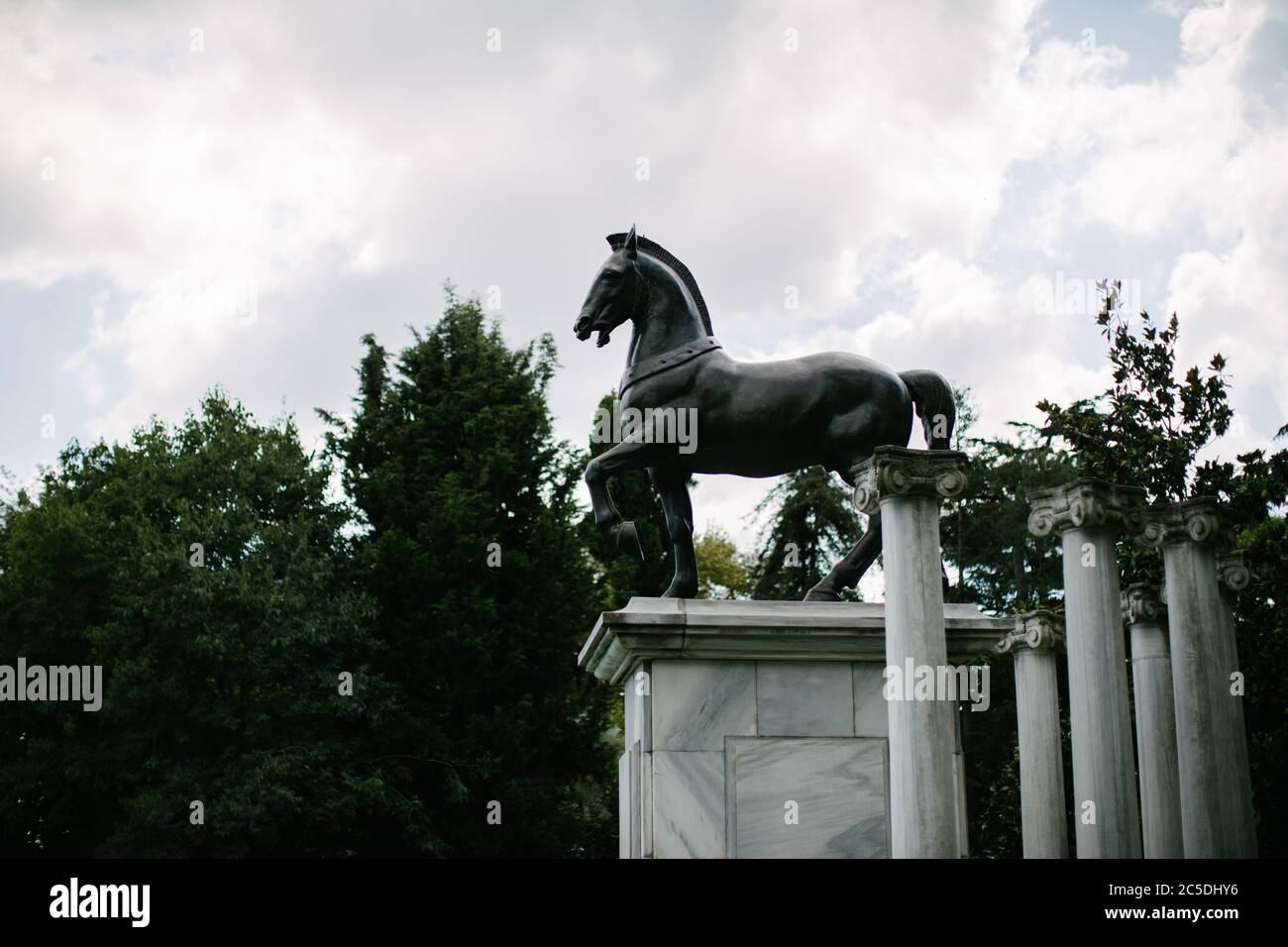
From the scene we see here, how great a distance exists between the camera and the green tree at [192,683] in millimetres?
28906

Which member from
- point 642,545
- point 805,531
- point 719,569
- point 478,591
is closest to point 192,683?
point 478,591

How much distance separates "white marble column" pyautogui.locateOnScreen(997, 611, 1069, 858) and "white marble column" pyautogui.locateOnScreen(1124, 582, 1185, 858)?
34.8 inches

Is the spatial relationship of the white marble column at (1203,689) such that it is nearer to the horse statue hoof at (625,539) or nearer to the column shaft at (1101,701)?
the column shaft at (1101,701)

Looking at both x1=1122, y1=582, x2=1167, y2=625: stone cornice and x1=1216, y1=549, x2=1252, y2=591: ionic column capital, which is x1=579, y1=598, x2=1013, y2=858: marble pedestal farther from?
x1=1122, y1=582, x2=1167, y2=625: stone cornice

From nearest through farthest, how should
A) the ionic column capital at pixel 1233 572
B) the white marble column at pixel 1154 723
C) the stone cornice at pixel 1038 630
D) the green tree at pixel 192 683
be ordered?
the ionic column capital at pixel 1233 572, the white marble column at pixel 1154 723, the stone cornice at pixel 1038 630, the green tree at pixel 192 683

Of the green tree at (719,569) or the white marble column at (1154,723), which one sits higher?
the green tree at (719,569)

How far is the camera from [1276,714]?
56.3ft

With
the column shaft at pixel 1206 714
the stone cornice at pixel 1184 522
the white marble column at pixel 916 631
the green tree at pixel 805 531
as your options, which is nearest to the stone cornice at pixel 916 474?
the white marble column at pixel 916 631

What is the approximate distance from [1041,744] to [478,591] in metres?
19.8

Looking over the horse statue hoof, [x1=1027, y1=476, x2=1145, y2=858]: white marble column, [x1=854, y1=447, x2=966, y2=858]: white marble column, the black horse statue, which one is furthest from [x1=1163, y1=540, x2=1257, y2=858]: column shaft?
the horse statue hoof

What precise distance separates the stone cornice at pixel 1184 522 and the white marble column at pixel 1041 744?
2.87 meters

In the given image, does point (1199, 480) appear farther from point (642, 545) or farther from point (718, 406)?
point (642, 545)

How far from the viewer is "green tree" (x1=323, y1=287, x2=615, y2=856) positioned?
30938 mm

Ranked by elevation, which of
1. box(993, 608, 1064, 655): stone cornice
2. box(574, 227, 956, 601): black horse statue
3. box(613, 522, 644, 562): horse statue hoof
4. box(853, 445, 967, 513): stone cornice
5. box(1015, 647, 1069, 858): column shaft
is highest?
box(574, 227, 956, 601): black horse statue
